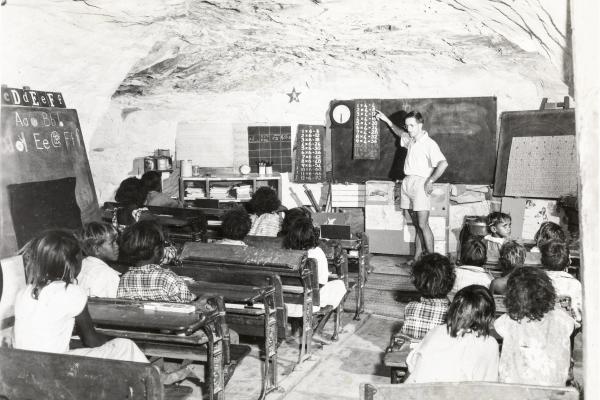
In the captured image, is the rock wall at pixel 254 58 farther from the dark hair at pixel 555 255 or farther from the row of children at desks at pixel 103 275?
the row of children at desks at pixel 103 275

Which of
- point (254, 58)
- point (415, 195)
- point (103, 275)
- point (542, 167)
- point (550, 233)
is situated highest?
point (254, 58)

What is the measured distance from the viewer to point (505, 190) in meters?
6.95

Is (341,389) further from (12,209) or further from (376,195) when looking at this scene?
(376,195)

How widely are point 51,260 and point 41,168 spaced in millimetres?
3285

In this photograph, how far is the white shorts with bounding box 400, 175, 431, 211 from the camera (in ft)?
20.7

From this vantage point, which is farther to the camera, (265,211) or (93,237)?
(265,211)

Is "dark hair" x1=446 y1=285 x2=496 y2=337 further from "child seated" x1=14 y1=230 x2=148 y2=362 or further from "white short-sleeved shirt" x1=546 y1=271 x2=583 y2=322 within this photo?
"child seated" x1=14 y1=230 x2=148 y2=362

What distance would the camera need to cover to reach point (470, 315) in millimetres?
2557

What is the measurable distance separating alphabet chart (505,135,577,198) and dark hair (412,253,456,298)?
12.9ft

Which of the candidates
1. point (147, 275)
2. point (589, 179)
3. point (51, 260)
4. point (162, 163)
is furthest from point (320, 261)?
point (162, 163)

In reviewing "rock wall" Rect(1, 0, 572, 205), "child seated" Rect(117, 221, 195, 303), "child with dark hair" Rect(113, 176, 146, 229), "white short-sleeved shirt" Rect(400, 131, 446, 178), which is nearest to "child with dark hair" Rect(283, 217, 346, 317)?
"child seated" Rect(117, 221, 195, 303)

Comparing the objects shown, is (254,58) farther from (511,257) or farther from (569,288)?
(569,288)

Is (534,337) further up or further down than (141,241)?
further down

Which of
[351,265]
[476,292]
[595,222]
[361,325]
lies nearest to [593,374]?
[595,222]
